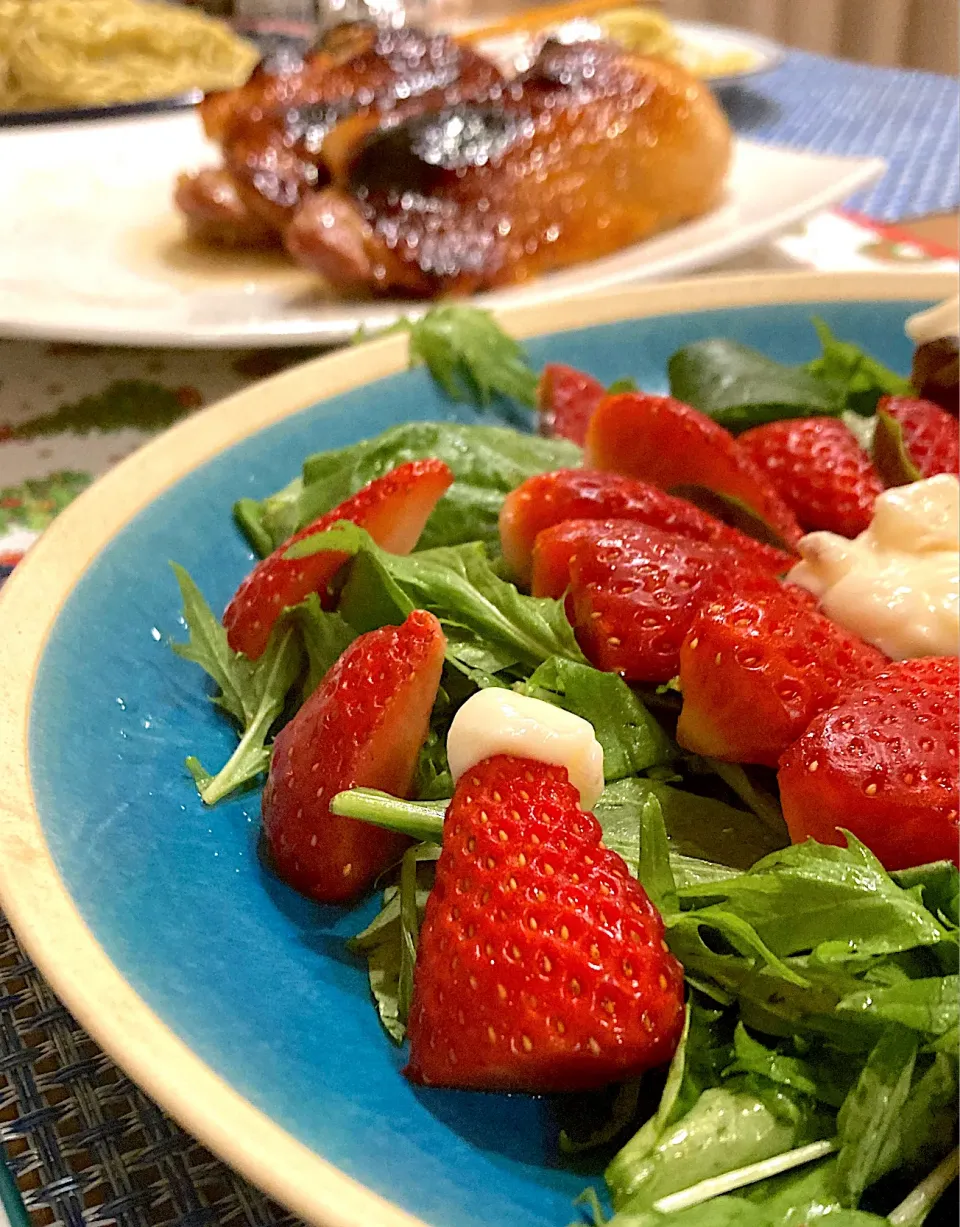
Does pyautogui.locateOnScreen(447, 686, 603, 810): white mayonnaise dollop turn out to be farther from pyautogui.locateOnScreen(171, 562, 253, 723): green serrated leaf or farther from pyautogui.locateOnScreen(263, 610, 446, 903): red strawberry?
pyautogui.locateOnScreen(171, 562, 253, 723): green serrated leaf

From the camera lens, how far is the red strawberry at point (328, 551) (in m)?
0.87

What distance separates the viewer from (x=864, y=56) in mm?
4566

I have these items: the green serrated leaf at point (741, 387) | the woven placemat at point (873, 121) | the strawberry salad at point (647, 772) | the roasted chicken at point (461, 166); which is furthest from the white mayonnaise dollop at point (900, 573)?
the woven placemat at point (873, 121)

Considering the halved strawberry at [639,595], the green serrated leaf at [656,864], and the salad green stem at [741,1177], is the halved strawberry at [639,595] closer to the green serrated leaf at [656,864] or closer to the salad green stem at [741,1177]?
the green serrated leaf at [656,864]

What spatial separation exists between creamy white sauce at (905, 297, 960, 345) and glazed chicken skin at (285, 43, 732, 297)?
0.57 meters

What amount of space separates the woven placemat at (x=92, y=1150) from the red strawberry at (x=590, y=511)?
1.51ft

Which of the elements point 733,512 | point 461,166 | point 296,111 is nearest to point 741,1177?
point 733,512

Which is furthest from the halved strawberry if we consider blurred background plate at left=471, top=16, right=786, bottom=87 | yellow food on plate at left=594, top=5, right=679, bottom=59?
yellow food on plate at left=594, top=5, right=679, bottom=59

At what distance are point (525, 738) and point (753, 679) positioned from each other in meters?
0.16

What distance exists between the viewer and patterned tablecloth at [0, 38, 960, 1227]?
59 centimetres

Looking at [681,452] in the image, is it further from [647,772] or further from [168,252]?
[168,252]

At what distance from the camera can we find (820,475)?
41.5 inches

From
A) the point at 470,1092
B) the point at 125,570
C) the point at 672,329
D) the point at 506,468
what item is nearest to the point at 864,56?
the point at 672,329

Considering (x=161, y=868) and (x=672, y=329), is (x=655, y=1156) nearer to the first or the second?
(x=161, y=868)
